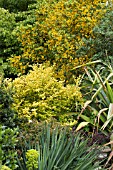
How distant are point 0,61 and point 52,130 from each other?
→ 3664 millimetres

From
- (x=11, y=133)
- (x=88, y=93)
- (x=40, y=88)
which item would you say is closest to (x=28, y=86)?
(x=40, y=88)

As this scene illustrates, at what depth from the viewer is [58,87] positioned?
5.58 m

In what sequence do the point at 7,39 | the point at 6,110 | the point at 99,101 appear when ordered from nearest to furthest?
the point at 6,110
the point at 99,101
the point at 7,39

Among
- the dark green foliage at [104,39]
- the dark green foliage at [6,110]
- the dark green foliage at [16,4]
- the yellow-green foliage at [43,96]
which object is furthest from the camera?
the dark green foliage at [16,4]

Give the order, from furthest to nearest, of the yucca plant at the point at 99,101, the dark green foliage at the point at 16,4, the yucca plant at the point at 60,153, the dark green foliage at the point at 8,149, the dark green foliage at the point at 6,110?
the dark green foliage at the point at 16,4
the yucca plant at the point at 99,101
the dark green foliage at the point at 6,110
the yucca plant at the point at 60,153
the dark green foliage at the point at 8,149

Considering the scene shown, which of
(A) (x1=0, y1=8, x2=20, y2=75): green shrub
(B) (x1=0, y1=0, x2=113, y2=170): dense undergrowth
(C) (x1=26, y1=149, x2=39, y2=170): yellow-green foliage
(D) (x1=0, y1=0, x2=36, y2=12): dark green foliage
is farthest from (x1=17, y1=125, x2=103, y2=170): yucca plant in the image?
(D) (x1=0, y1=0, x2=36, y2=12): dark green foliage

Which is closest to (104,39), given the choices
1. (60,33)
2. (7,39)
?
(60,33)

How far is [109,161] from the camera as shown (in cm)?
505

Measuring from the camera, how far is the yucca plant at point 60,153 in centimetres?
392

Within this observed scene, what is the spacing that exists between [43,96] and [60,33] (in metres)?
1.97

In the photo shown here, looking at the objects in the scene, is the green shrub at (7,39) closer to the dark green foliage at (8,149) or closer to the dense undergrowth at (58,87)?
the dense undergrowth at (58,87)

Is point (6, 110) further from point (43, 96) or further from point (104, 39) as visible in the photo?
point (104, 39)

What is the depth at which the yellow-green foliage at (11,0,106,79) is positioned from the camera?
6.86 m

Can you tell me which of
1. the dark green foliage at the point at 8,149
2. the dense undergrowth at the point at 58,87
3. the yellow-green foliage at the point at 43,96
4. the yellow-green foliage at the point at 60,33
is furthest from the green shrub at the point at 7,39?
the dark green foliage at the point at 8,149
